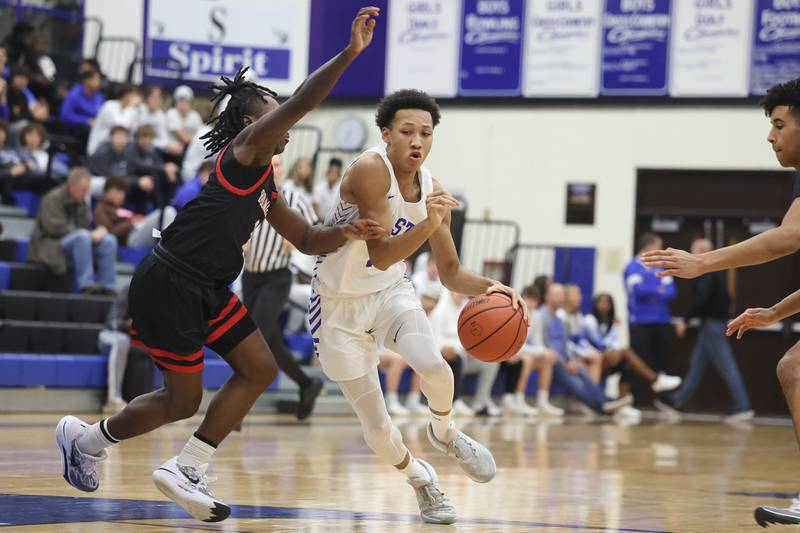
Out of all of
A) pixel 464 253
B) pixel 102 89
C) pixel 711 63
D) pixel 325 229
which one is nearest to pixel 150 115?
pixel 102 89

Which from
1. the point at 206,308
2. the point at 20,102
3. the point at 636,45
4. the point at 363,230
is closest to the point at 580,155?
the point at 636,45

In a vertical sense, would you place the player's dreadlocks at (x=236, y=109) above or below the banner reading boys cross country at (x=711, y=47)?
below

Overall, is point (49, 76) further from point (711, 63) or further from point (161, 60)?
point (711, 63)

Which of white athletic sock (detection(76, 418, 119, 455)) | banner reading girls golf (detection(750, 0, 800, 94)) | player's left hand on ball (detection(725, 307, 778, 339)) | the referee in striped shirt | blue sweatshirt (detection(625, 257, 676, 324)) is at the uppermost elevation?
banner reading girls golf (detection(750, 0, 800, 94))

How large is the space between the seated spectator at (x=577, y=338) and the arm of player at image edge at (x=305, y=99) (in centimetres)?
1106

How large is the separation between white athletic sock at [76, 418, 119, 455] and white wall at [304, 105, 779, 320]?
508 inches

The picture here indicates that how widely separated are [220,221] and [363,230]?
1.93ft

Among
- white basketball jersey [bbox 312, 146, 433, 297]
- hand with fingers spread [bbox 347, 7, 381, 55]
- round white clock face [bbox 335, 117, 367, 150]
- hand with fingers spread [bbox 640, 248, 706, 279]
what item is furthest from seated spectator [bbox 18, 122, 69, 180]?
hand with fingers spread [bbox 640, 248, 706, 279]

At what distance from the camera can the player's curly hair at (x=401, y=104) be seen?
17.3ft

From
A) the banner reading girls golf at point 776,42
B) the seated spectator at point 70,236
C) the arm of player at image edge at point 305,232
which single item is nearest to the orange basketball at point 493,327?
the arm of player at image edge at point 305,232

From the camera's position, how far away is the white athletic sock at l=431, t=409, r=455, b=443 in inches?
209

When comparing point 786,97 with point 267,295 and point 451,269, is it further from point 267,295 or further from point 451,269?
point 267,295

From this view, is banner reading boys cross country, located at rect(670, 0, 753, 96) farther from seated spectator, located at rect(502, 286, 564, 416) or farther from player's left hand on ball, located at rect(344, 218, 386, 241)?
player's left hand on ball, located at rect(344, 218, 386, 241)

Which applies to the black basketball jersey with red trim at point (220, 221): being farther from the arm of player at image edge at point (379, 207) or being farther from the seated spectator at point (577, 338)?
the seated spectator at point (577, 338)
